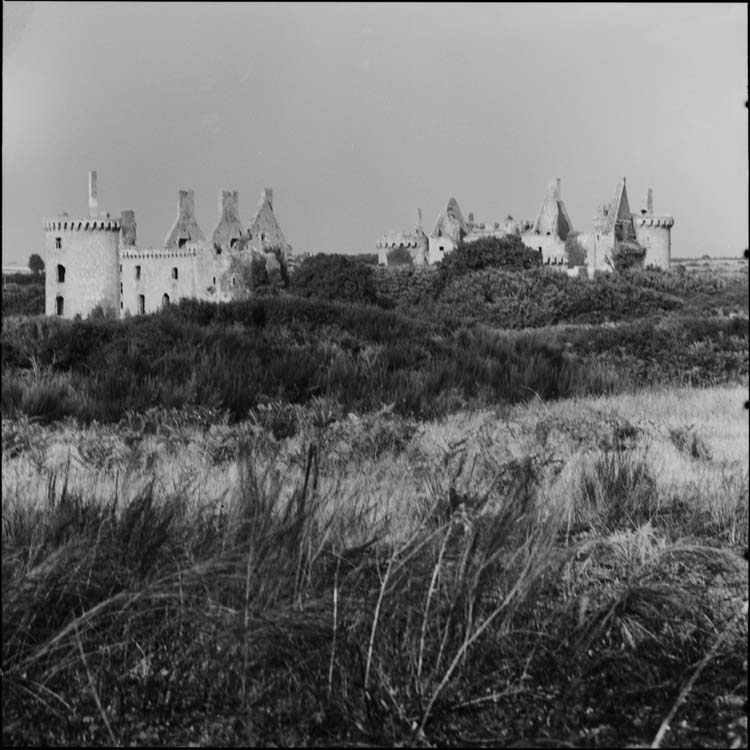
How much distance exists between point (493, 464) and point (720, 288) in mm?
43178

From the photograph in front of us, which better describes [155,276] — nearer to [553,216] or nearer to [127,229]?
[127,229]

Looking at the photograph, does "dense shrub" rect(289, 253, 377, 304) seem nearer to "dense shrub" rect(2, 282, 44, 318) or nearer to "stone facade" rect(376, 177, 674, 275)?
"stone facade" rect(376, 177, 674, 275)

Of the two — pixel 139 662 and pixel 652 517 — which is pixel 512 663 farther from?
pixel 652 517

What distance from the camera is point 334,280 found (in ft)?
133

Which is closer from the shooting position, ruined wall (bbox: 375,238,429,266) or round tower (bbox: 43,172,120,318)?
round tower (bbox: 43,172,120,318)

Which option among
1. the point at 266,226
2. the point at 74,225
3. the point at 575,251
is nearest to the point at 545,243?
the point at 575,251

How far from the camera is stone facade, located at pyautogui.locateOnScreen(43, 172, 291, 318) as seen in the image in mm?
50719

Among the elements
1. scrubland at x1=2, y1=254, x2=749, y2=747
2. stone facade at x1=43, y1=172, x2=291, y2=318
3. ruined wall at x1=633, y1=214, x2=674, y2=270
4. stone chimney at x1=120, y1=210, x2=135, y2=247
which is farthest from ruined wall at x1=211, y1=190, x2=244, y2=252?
scrubland at x1=2, y1=254, x2=749, y2=747

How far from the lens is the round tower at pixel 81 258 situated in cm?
5334

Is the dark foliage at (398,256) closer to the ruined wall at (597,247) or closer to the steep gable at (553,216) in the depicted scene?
the steep gable at (553,216)

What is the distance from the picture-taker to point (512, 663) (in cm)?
360

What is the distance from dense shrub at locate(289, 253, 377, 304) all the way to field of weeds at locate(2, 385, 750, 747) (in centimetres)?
3419

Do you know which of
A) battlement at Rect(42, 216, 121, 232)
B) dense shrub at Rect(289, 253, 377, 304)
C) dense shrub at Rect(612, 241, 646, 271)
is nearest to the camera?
dense shrub at Rect(289, 253, 377, 304)

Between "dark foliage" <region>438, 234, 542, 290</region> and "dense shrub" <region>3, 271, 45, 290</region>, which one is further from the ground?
"dense shrub" <region>3, 271, 45, 290</region>
